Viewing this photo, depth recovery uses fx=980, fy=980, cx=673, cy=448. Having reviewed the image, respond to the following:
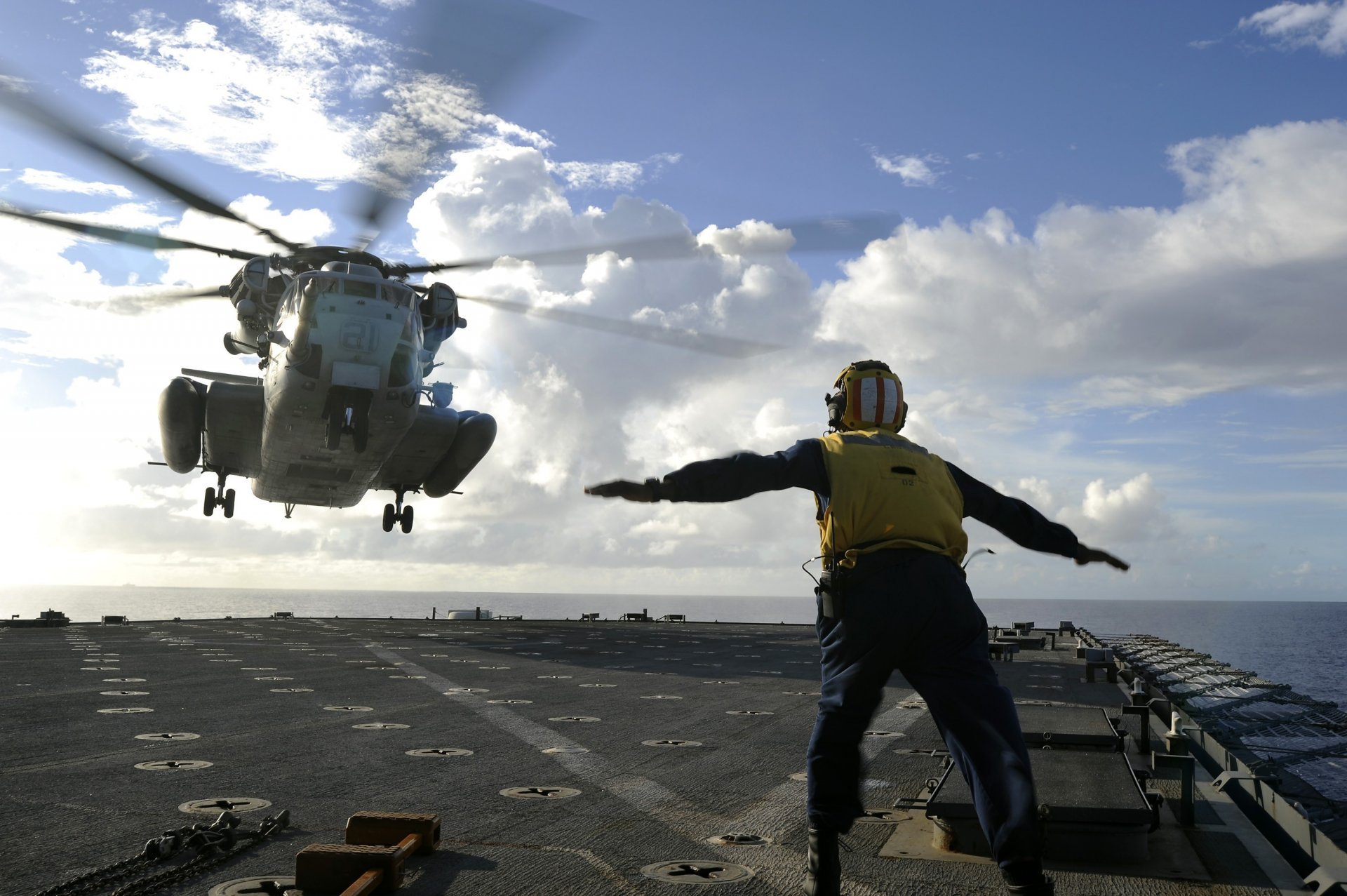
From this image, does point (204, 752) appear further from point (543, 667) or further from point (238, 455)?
point (238, 455)

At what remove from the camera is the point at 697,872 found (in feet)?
17.8

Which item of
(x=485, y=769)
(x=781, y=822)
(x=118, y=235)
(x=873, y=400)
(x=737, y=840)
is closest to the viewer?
(x=873, y=400)

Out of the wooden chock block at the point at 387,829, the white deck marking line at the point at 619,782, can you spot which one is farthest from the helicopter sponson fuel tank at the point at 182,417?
the wooden chock block at the point at 387,829

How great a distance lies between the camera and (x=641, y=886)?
17.0ft

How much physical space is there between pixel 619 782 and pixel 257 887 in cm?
366

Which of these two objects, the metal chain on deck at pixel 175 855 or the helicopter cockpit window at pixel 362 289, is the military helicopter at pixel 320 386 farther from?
the metal chain on deck at pixel 175 855

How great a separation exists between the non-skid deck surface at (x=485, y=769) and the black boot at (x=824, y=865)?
0.54 meters

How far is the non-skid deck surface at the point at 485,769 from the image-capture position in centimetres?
545

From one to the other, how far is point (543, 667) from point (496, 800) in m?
14.5

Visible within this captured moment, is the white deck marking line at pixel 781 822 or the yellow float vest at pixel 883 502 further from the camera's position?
the white deck marking line at pixel 781 822

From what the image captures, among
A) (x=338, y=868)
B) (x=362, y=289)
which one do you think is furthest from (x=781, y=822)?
(x=362, y=289)

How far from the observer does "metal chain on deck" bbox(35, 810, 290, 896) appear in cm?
477

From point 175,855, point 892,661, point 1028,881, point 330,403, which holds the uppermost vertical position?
point 330,403

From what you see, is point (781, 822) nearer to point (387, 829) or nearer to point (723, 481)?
point (387, 829)
